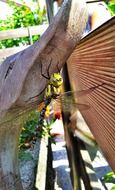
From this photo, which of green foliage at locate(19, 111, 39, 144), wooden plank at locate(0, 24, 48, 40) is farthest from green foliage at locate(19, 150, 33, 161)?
wooden plank at locate(0, 24, 48, 40)

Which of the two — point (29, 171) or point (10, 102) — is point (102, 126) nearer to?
point (10, 102)

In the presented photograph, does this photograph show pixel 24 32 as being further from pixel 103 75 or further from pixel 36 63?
pixel 36 63

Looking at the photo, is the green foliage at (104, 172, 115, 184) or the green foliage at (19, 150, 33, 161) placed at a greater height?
the green foliage at (19, 150, 33, 161)

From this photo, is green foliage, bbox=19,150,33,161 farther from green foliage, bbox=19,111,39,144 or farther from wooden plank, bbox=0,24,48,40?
wooden plank, bbox=0,24,48,40

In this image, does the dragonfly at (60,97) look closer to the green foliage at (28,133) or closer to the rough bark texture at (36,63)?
the rough bark texture at (36,63)

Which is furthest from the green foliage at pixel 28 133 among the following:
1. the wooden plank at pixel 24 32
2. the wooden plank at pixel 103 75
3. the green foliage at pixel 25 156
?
the wooden plank at pixel 24 32

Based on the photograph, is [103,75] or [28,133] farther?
[28,133]

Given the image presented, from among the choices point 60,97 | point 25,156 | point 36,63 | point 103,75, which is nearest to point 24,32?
point 25,156

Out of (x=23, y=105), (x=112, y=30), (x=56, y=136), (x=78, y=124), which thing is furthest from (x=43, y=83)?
(x=56, y=136)

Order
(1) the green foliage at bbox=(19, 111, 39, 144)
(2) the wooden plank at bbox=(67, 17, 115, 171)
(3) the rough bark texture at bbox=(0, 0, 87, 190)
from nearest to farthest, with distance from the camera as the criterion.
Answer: (3) the rough bark texture at bbox=(0, 0, 87, 190) < (2) the wooden plank at bbox=(67, 17, 115, 171) < (1) the green foliage at bbox=(19, 111, 39, 144)
